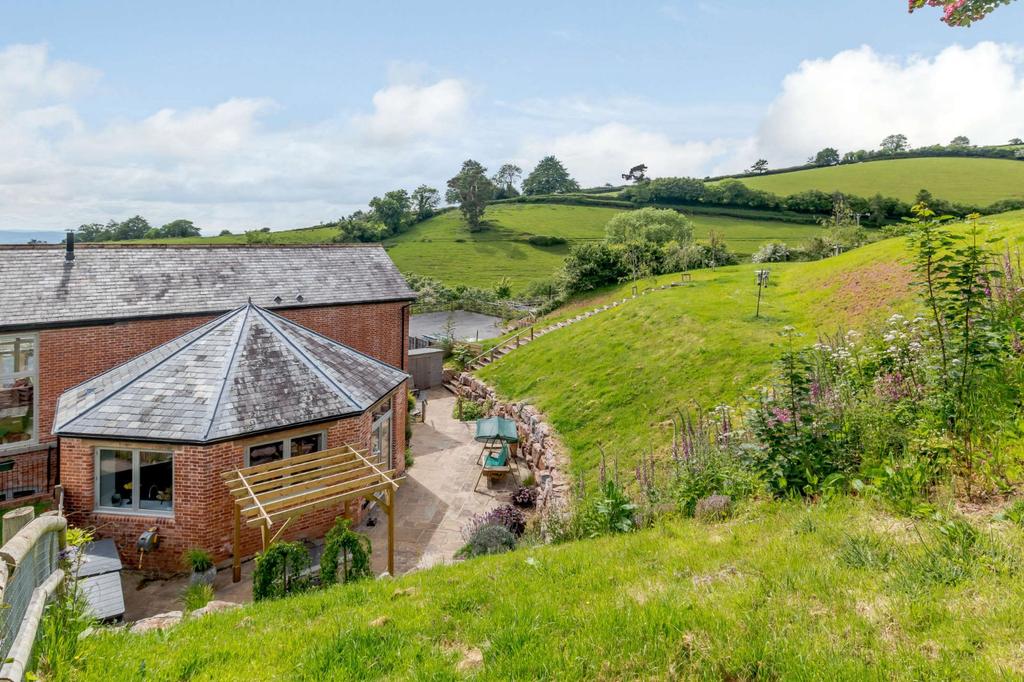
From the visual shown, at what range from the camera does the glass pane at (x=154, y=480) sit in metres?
11.0

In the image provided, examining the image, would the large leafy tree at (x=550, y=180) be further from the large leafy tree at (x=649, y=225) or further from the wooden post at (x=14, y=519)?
the wooden post at (x=14, y=519)

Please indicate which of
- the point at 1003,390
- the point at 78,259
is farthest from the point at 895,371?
the point at 78,259

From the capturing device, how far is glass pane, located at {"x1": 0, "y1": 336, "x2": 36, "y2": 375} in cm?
1355

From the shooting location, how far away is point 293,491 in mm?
10125

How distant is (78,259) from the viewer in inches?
611

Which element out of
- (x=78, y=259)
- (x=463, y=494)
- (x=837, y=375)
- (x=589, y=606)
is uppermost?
(x=78, y=259)

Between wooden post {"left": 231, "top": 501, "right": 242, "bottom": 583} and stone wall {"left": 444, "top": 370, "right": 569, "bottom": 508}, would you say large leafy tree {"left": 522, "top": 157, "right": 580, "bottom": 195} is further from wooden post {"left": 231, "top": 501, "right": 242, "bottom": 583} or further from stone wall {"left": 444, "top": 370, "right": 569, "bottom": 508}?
wooden post {"left": 231, "top": 501, "right": 242, "bottom": 583}

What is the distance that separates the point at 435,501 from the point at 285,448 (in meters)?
4.43

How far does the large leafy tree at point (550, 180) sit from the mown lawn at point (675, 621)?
108 meters

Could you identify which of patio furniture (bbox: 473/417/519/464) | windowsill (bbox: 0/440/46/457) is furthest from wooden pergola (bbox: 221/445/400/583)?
windowsill (bbox: 0/440/46/457)

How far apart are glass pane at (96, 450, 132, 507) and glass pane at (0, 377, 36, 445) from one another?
14.2 feet

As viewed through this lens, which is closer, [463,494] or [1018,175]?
[463,494]

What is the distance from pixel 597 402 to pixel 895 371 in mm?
10768

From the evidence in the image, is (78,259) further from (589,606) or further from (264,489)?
(589,606)
